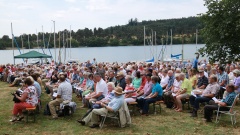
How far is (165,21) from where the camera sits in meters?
84.4

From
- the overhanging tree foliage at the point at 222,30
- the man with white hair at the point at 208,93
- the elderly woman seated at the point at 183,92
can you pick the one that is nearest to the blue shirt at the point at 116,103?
the man with white hair at the point at 208,93

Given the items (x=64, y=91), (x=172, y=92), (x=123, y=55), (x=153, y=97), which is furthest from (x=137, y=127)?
(x=123, y=55)

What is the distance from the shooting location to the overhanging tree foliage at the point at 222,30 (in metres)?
8.91

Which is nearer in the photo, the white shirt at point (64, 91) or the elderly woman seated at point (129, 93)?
the white shirt at point (64, 91)

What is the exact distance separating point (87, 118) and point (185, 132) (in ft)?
8.39

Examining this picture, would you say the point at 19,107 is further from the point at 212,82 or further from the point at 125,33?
the point at 125,33

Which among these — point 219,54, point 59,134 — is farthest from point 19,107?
point 219,54

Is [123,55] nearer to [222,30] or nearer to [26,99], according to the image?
[222,30]

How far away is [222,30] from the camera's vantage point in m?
9.02

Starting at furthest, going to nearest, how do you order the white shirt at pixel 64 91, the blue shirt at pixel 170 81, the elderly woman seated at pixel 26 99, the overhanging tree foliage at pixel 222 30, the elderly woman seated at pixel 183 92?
the blue shirt at pixel 170 81
the overhanging tree foliage at pixel 222 30
the elderly woman seated at pixel 183 92
the white shirt at pixel 64 91
the elderly woman seated at pixel 26 99

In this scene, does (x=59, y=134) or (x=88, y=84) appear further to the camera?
(x=88, y=84)

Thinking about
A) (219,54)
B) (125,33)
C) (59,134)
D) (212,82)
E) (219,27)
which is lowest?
(59,134)

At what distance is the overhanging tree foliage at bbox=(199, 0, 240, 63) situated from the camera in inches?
351

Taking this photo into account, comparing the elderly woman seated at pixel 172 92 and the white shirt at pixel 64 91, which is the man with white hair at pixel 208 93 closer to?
the elderly woman seated at pixel 172 92
